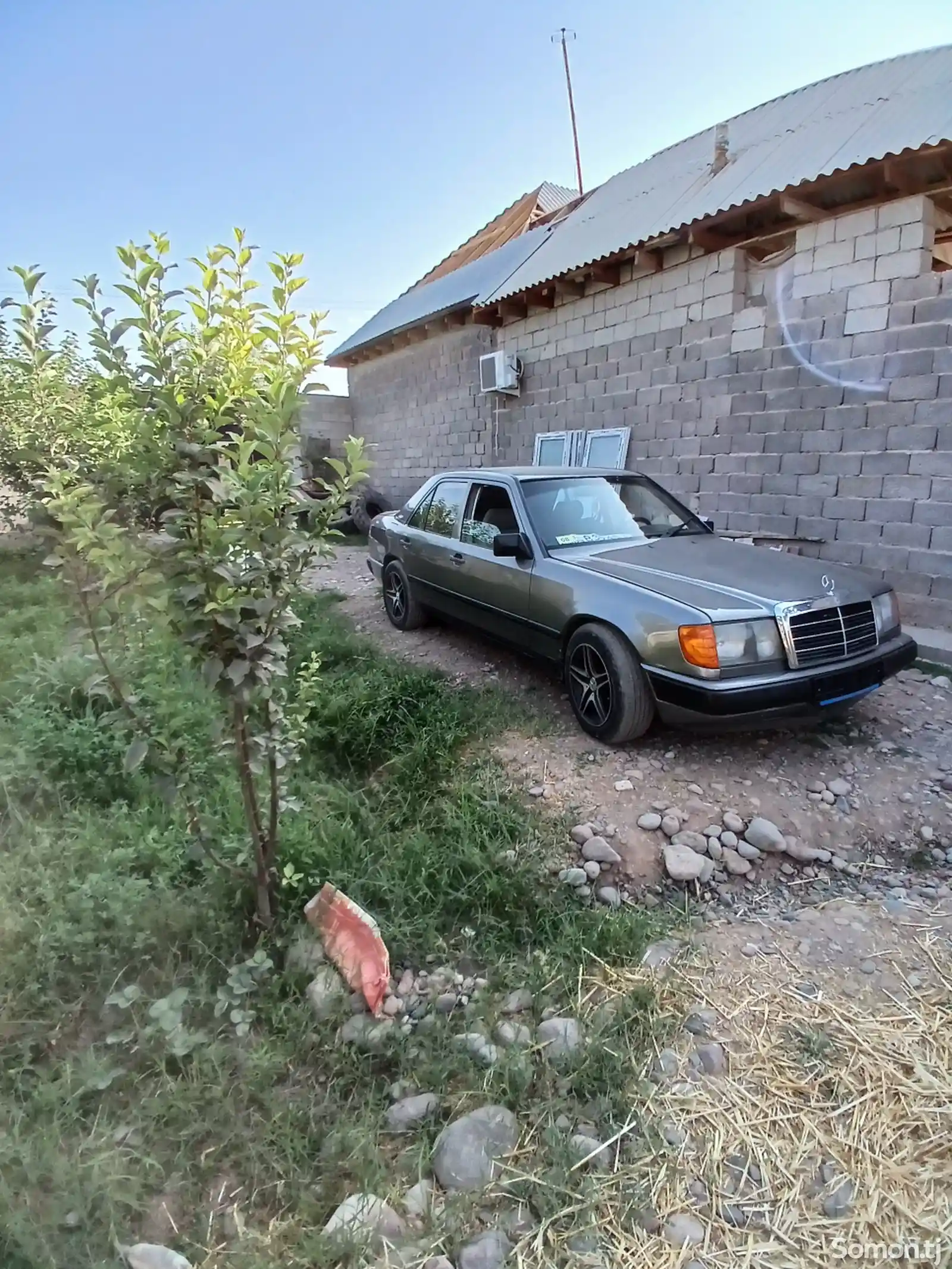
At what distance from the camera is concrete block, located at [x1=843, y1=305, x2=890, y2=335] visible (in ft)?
15.8

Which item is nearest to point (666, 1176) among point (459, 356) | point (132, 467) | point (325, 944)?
point (325, 944)

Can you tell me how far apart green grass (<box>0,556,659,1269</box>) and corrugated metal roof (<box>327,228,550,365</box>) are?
765cm

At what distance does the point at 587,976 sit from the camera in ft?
7.45

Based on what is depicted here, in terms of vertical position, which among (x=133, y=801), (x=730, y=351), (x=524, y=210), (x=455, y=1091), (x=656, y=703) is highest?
(x=524, y=210)

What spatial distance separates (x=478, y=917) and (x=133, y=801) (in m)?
1.83

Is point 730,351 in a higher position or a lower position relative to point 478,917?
higher

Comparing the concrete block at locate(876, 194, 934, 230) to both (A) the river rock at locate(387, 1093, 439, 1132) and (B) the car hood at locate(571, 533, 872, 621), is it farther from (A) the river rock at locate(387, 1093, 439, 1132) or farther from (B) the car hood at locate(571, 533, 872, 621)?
(A) the river rock at locate(387, 1093, 439, 1132)

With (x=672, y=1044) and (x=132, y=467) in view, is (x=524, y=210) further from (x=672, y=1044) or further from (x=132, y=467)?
(x=672, y=1044)

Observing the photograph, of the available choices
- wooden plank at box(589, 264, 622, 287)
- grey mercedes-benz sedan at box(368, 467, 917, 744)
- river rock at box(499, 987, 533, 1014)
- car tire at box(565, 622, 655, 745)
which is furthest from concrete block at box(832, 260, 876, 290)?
river rock at box(499, 987, 533, 1014)

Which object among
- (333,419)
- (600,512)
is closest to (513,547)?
(600,512)

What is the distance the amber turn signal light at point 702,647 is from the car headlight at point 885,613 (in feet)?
3.40

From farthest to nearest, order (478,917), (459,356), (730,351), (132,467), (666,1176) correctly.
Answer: (459,356) < (730,351) < (478,917) < (132,467) < (666,1176)

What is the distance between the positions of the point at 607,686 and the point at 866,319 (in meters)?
3.62

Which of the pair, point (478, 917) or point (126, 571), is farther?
point (478, 917)
